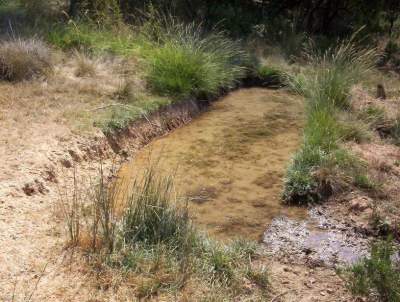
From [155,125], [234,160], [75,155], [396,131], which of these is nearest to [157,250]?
[75,155]

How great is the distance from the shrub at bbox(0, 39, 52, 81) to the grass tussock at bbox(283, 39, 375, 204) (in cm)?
355

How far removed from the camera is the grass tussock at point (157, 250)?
3834mm

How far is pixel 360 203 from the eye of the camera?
5363 mm

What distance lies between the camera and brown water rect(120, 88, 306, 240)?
537 centimetres

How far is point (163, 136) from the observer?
727 cm

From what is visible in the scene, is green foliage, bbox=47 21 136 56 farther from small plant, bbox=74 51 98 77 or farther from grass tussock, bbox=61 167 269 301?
grass tussock, bbox=61 167 269 301

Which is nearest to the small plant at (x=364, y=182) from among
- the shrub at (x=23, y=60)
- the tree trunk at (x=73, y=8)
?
the shrub at (x=23, y=60)

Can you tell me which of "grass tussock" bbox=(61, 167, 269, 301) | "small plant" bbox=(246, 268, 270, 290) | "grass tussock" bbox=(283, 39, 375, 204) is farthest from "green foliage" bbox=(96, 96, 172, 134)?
"small plant" bbox=(246, 268, 270, 290)

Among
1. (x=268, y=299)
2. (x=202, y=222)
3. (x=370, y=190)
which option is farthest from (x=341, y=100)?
(x=268, y=299)

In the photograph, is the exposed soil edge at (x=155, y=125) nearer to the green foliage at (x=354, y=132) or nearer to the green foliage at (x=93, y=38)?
the green foliage at (x=93, y=38)

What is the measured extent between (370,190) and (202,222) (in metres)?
1.76

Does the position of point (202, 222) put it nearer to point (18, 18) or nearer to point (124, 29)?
point (124, 29)

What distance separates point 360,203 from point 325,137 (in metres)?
1.14

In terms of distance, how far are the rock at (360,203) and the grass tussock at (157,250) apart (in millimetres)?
1418
